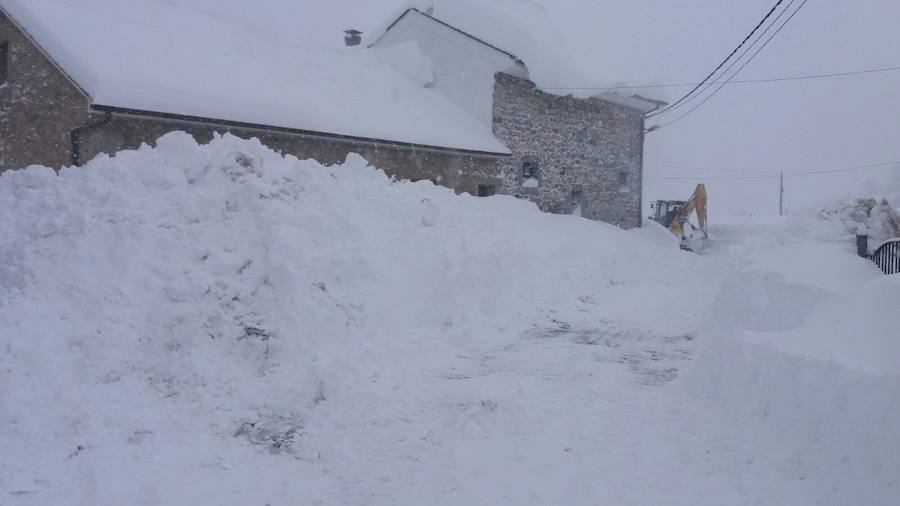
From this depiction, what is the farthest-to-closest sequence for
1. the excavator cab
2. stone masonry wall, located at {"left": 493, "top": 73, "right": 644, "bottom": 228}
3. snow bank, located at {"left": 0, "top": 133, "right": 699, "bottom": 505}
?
the excavator cab < stone masonry wall, located at {"left": 493, "top": 73, "right": 644, "bottom": 228} < snow bank, located at {"left": 0, "top": 133, "right": 699, "bottom": 505}

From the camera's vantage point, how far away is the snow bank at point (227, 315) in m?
4.46

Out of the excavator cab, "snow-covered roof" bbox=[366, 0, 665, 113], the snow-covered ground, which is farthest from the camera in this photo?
the excavator cab

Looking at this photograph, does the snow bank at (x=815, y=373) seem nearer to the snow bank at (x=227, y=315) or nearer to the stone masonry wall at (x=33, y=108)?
the snow bank at (x=227, y=315)

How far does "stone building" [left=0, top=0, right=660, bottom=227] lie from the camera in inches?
455

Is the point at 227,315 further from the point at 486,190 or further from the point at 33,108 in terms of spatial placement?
the point at 486,190

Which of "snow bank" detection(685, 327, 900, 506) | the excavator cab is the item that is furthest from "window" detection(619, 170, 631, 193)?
"snow bank" detection(685, 327, 900, 506)

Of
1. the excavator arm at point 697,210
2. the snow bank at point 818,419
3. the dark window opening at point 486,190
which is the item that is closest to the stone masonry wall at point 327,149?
the dark window opening at point 486,190

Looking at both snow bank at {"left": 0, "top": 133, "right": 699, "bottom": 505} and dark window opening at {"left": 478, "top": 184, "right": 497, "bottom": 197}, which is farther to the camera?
dark window opening at {"left": 478, "top": 184, "right": 497, "bottom": 197}


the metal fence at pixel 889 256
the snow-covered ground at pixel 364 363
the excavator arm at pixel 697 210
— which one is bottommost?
the snow-covered ground at pixel 364 363

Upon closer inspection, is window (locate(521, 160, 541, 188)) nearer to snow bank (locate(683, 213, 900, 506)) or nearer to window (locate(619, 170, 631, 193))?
window (locate(619, 170, 631, 193))

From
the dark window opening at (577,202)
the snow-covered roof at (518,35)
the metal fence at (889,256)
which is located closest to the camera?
the metal fence at (889,256)

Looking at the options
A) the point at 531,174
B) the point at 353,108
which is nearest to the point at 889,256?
the point at 531,174

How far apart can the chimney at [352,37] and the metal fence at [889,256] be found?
20041mm

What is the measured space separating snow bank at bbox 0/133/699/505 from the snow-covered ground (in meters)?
0.03
